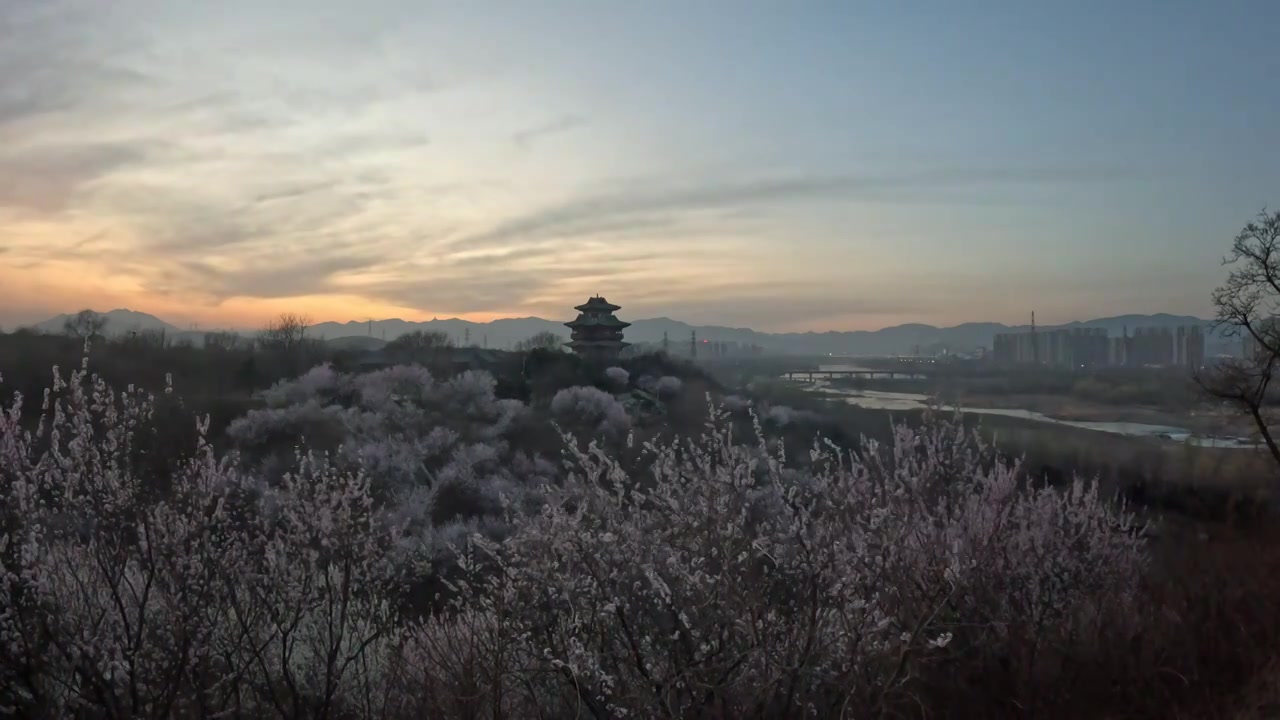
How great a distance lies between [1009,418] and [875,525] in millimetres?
18017

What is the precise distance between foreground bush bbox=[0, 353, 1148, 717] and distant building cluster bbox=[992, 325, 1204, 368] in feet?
Answer: 67.1

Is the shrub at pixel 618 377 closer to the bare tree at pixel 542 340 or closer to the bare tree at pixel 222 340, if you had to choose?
the bare tree at pixel 542 340

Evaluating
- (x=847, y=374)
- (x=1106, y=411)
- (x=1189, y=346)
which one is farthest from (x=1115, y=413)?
(x=847, y=374)

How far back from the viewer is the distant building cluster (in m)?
25.6

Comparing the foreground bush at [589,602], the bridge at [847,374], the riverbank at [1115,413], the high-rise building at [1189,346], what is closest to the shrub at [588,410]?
the bridge at [847,374]

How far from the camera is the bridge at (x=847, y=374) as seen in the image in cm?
3334

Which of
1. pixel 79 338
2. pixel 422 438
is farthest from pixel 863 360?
pixel 79 338

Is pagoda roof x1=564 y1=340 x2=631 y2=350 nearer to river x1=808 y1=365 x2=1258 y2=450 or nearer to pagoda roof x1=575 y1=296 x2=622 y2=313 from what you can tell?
pagoda roof x1=575 y1=296 x2=622 y2=313

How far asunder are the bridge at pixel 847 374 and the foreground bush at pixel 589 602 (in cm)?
2664

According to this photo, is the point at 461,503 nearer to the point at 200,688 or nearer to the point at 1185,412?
the point at 200,688

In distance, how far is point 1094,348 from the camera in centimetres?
3369

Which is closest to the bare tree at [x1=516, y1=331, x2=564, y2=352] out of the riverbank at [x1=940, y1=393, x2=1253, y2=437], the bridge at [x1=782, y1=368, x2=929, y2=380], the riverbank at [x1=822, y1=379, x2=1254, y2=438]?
the bridge at [x1=782, y1=368, x2=929, y2=380]

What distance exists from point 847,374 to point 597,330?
12.2m

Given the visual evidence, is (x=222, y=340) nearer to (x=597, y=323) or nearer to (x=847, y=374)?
(x=597, y=323)
